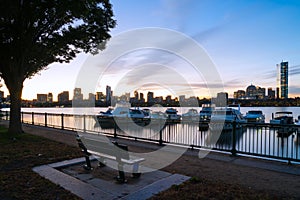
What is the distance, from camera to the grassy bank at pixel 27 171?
4.09m

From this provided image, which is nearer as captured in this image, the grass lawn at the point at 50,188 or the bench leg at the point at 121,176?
the grass lawn at the point at 50,188

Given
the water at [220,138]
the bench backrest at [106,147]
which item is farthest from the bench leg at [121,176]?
the water at [220,138]

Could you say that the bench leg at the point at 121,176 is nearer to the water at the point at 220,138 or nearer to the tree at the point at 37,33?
the water at the point at 220,138

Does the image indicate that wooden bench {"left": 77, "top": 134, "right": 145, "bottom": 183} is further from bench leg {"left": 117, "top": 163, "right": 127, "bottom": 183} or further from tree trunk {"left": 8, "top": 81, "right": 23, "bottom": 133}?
tree trunk {"left": 8, "top": 81, "right": 23, "bottom": 133}

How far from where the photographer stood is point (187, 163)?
6516 millimetres

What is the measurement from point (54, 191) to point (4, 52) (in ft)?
33.6

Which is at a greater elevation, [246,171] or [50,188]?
[50,188]

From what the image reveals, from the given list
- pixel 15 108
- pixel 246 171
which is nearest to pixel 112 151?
pixel 246 171

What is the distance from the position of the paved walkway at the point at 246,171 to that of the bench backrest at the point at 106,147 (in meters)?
1.75

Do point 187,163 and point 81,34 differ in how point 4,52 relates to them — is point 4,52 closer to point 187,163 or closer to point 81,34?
point 81,34

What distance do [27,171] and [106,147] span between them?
2496 millimetres

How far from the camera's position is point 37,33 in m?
11.7

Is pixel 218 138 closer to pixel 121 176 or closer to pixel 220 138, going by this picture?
pixel 220 138

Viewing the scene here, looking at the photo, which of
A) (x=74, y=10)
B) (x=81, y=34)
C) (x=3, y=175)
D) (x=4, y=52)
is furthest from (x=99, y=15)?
(x=3, y=175)
